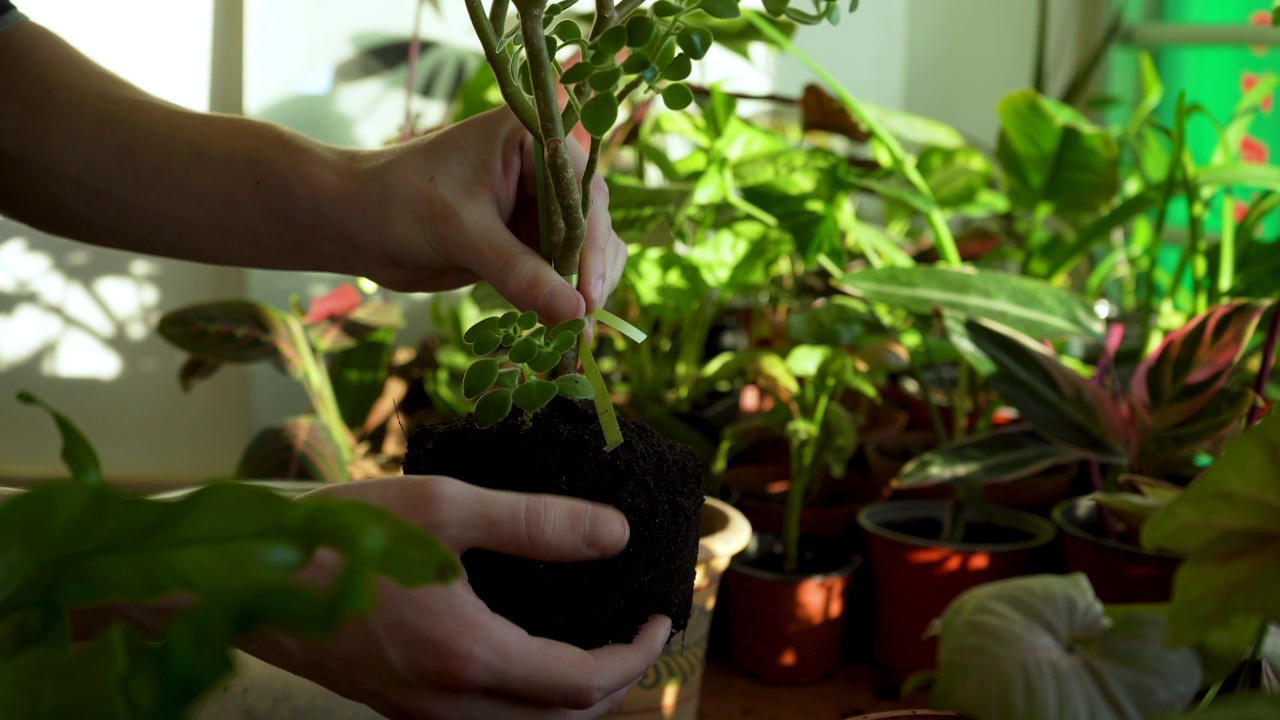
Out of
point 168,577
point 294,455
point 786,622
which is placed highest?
point 168,577

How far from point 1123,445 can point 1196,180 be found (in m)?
0.37

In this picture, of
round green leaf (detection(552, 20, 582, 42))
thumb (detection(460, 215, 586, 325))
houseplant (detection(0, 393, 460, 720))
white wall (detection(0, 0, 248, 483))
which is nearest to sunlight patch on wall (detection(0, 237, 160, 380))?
white wall (detection(0, 0, 248, 483))

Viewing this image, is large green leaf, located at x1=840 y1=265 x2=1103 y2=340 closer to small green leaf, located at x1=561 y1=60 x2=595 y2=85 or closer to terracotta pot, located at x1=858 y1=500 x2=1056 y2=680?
terracotta pot, located at x1=858 y1=500 x2=1056 y2=680

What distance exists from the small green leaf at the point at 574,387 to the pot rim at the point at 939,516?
24.2 inches

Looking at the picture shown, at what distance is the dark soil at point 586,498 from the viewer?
48cm

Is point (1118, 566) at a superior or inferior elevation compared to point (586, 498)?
inferior

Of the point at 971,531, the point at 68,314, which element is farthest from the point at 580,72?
the point at 68,314

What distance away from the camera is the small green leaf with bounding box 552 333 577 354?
0.46 meters

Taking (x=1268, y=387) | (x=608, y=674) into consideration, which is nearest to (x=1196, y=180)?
(x=1268, y=387)

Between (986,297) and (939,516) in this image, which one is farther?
(939,516)

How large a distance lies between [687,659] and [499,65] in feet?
1.51

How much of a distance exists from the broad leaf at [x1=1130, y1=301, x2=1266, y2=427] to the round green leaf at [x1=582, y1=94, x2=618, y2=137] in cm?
71

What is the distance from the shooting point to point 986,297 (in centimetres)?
96

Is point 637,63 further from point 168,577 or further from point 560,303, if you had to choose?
point 168,577
